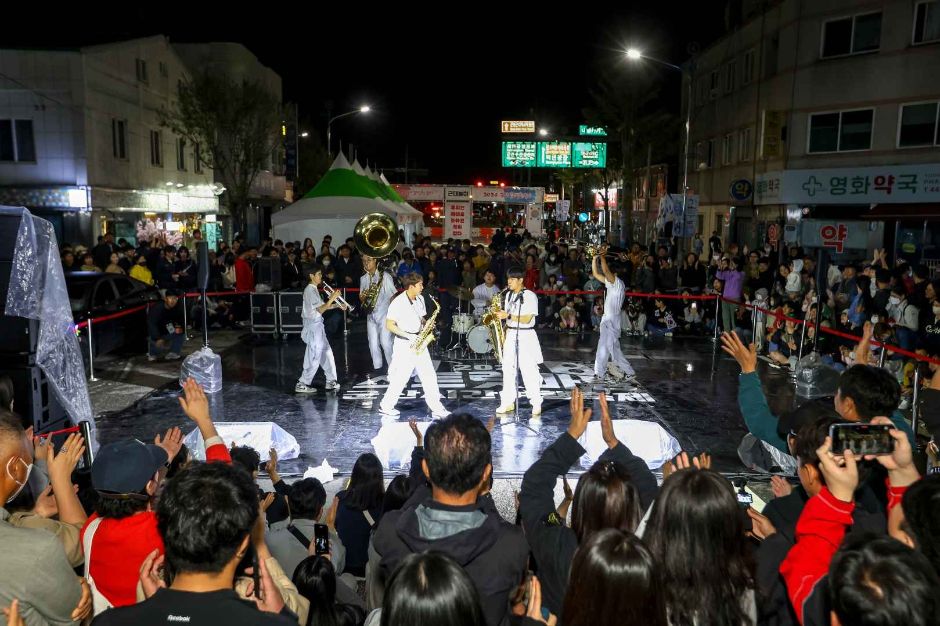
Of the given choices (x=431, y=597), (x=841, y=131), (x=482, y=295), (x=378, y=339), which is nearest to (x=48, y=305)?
(x=431, y=597)

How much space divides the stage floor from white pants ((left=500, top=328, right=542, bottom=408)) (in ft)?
1.02

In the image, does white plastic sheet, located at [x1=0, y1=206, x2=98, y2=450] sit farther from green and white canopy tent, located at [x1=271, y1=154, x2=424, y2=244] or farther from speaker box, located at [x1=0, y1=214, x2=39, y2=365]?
green and white canopy tent, located at [x1=271, y1=154, x2=424, y2=244]

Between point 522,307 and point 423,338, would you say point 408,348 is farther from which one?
point 522,307

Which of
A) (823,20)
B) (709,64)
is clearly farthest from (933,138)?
(709,64)

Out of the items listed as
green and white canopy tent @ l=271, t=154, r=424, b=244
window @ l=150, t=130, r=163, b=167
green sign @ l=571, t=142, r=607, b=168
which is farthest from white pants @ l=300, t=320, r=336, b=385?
green sign @ l=571, t=142, r=607, b=168

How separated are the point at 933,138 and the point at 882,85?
227 centimetres

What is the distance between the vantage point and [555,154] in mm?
43938

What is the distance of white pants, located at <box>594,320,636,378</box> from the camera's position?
1116 centimetres

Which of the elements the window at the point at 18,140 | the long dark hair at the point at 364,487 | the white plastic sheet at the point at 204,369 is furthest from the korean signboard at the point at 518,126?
the long dark hair at the point at 364,487

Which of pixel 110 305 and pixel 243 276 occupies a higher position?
pixel 243 276

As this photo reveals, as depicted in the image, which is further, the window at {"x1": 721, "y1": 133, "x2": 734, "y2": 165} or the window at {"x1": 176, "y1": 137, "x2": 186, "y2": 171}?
the window at {"x1": 721, "y1": 133, "x2": 734, "y2": 165}

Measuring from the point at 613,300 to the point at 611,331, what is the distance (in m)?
0.47

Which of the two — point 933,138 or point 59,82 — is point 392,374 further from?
point 933,138

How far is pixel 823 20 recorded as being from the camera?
24.2 meters
